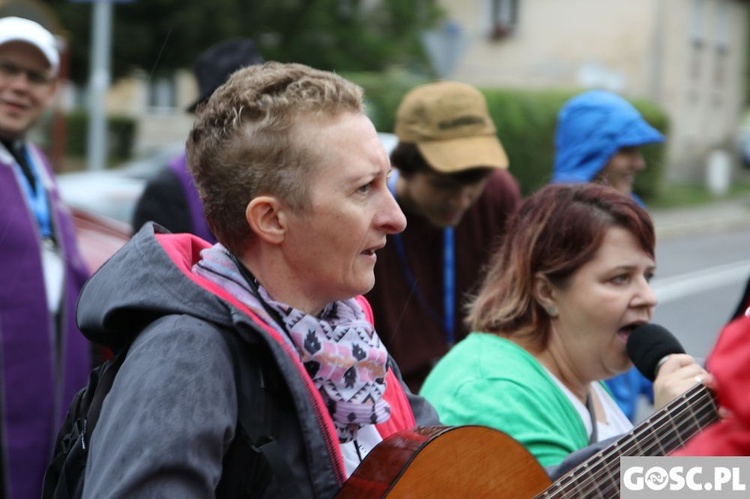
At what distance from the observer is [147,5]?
Result: 813 inches

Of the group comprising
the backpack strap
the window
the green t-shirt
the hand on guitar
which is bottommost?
the window

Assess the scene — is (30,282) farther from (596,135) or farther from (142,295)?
(596,135)

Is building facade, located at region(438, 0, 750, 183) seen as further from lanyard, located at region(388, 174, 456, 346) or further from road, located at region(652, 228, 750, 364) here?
lanyard, located at region(388, 174, 456, 346)

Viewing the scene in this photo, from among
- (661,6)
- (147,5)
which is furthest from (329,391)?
(661,6)

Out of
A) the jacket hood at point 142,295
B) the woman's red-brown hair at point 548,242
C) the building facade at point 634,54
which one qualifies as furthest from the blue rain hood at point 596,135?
the building facade at point 634,54

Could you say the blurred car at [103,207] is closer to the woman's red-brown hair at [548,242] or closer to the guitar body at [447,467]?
the woman's red-brown hair at [548,242]

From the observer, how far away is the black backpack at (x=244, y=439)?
→ 192 cm

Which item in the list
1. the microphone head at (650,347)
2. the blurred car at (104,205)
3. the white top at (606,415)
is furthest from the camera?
the blurred car at (104,205)

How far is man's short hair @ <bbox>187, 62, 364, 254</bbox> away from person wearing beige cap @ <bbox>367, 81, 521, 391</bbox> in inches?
80.0

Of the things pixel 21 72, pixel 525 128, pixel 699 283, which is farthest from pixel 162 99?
pixel 21 72

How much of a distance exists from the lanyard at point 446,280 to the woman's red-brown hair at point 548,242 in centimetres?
94

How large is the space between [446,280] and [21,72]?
1.73 meters

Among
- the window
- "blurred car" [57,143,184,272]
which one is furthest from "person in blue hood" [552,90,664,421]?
the window

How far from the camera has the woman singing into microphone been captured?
117 inches
